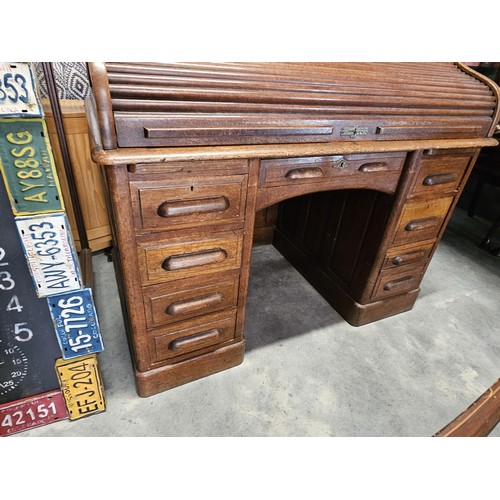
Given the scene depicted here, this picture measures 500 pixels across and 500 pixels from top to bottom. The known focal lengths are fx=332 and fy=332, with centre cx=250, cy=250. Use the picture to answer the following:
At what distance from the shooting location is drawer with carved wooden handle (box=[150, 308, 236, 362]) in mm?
1466

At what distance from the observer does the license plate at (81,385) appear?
1293 millimetres

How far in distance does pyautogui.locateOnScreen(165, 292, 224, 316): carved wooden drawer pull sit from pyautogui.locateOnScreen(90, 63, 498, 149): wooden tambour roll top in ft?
2.15

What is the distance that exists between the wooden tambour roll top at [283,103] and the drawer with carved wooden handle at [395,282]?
800mm

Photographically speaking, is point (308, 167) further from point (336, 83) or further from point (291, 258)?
point (291, 258)

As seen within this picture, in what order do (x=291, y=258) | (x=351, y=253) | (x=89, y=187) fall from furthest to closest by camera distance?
(x=291, y=258), (x=89, y=187), (x=351, y=253)

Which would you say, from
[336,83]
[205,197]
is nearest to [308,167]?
[336,83]

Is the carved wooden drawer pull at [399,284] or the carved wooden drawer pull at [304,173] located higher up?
the carved wooden drawer pull at [304,173]

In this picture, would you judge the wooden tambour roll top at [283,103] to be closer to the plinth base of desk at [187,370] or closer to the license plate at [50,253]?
the license plate at [50,253]

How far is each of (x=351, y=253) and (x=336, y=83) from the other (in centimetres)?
103

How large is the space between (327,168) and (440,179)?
74cm

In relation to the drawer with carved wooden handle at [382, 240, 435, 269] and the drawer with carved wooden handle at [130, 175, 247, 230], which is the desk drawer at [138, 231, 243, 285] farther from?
the drawer with carved wooden handle at [382, 240, 435, 269]

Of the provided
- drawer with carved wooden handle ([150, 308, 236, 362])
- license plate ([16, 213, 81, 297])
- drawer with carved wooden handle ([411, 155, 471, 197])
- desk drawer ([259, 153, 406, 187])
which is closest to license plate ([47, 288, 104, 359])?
license plate ([16, 213, 81, 297])

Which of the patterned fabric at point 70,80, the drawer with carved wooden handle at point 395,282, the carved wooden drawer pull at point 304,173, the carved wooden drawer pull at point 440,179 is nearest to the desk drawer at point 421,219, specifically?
the carved wooden drawer pull at point 440,179

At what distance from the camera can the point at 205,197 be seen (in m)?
1.17
